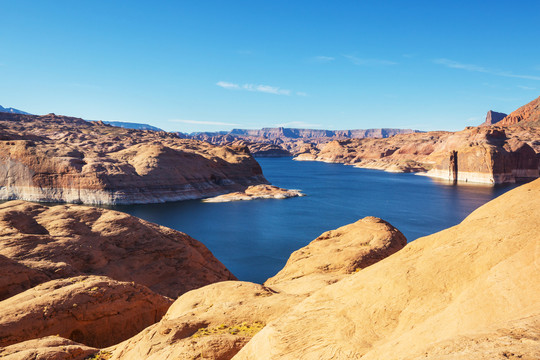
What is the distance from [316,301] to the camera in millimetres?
10039

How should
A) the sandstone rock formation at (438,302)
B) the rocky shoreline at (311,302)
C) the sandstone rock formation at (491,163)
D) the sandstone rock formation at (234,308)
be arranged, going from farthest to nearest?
1. the sandstone rock formation at (491,163)
2. the sandstone rock formation at (234,308)
3. the rocky shoreline at (311,302)
4. the sandstone rock formation at (438,302)

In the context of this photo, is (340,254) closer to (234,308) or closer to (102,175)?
(234,308)

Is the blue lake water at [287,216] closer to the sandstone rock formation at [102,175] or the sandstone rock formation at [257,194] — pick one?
the sandstone rock formation at [257,194]

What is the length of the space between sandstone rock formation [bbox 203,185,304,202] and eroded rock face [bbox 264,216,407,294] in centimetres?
5811

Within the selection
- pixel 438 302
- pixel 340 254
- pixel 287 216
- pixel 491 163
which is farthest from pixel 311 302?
pixel 491 163

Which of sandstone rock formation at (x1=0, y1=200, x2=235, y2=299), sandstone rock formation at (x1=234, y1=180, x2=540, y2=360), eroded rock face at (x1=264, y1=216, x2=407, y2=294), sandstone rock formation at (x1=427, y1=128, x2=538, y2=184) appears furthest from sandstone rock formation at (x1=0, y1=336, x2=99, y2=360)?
sandstone rock formation at (x1=427, y1=128, x2=538, y2=184)

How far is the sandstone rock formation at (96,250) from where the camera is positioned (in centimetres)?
1858

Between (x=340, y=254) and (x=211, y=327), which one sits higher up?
(x=211, y=327)

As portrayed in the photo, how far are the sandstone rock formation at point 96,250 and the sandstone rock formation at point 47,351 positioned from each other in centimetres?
597

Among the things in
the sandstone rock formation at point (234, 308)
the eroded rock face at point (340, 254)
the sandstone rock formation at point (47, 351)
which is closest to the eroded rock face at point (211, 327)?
the sandstone rock formation at point (234, 308)

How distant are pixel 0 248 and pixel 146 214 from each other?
47751 millimetres

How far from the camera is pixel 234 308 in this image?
512 inches

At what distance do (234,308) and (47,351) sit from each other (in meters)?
6.11

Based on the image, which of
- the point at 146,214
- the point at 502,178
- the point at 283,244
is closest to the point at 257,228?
the point at 283,244
